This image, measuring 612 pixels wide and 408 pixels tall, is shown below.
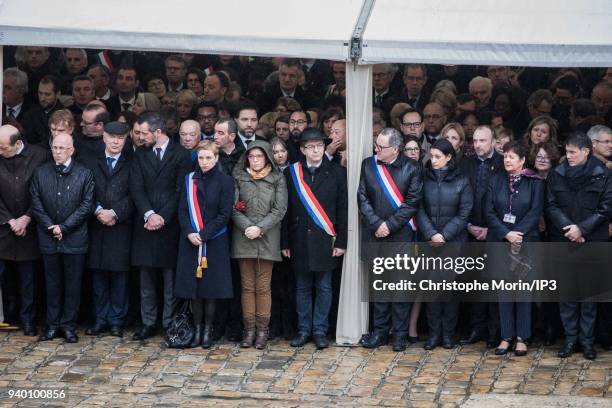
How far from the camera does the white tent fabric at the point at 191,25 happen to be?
1198 cm

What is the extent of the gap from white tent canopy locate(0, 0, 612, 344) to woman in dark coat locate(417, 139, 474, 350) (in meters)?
0.61

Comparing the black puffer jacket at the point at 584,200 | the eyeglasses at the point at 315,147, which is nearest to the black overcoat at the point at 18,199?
the eyeglasses at the point at 315,147

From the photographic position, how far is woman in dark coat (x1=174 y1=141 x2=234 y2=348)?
11.9 meters

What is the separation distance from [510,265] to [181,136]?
118 inches

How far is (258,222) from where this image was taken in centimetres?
1204

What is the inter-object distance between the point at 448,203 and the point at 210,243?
196cm

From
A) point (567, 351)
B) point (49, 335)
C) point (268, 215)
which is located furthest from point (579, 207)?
point (49, 335)

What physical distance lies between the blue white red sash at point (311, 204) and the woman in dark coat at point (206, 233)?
0.57 m

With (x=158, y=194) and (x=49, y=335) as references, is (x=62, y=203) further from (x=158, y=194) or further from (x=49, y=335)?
(x=49, y=335)

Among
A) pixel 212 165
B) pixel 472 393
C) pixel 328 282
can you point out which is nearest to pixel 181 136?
pixel 212 165

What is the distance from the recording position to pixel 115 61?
1552cm

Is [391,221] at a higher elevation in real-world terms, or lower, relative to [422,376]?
higher

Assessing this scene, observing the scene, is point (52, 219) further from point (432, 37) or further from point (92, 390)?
point (432, 37)

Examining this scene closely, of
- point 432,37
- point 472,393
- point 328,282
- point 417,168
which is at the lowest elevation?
point 472,393
